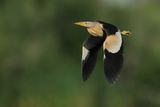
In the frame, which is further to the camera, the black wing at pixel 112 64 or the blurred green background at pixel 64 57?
A: the blurred green background at pixel 64 57

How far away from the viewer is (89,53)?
37.2 inches

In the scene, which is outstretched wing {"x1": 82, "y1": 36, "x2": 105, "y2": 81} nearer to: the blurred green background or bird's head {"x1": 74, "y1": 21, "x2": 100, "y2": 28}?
bird's head {"x1": 74, "y1": 21, "x2": 100, "y2": 28}

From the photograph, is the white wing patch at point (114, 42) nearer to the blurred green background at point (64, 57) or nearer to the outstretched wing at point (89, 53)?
the outstretched wing at point (89, 53)

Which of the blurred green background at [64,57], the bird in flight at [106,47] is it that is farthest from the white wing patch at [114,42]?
the blurred green background at [64,57]

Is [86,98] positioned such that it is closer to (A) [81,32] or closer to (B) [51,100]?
(B) [51,100]

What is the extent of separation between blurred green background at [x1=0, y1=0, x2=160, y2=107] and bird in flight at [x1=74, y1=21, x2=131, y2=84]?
3.62m

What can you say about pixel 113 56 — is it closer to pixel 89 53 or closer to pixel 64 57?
pixel 89 53

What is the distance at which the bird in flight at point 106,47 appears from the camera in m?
0.88

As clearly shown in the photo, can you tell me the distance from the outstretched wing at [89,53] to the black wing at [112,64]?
17 mm

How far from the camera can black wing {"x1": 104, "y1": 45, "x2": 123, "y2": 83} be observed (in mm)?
901

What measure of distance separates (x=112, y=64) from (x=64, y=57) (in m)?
4.53

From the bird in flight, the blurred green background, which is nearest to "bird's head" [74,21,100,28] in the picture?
the bird in flight

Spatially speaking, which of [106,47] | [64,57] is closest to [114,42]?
[106,47]

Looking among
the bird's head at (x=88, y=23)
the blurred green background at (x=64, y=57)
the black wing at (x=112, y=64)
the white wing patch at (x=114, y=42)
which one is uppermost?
the bird's head at (x=88, y=23)
